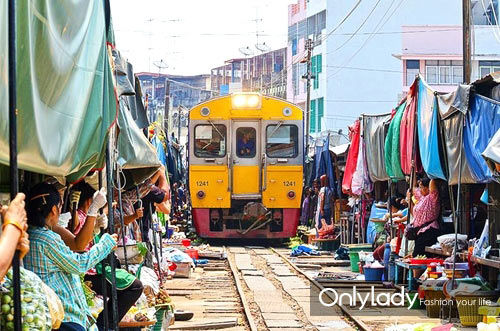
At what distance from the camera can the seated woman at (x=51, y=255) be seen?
5527 mm

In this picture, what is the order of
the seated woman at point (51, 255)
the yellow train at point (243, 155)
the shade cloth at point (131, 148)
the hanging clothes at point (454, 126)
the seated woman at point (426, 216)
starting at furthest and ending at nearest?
1. the yellow train at point (243, 155)
2. the seated woman at point (426, 216)
3. the hanging clothes at point (454, 126)
4. the shade cloth at point (131, 148)
5. the seated woman at point (51, 255)

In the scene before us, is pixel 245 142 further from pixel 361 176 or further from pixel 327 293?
pixel 327 293

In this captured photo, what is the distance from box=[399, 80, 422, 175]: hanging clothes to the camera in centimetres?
1367

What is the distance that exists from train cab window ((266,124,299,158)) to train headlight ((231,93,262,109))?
0.57 meters

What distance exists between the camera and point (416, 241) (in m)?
13.3

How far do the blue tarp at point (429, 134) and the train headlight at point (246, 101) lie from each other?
861cm

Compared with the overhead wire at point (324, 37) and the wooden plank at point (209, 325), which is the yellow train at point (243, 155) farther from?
the overhead wire at point (324, 37)

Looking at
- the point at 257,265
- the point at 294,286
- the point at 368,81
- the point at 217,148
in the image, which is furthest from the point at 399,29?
the point at 294,286

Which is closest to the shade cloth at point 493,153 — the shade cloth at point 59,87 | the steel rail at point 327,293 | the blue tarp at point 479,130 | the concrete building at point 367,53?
the blue tarp at point 479,130

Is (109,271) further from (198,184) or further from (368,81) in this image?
(368,81)

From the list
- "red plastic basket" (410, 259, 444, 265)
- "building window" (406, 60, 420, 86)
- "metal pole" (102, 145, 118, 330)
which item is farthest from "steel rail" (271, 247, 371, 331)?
"building window" (406, 60, 420, 86)

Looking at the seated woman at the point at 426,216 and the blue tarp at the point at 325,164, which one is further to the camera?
the blue tarp at the point at 325,164

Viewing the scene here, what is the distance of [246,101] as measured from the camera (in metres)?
22.0

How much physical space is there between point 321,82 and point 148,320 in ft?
125
